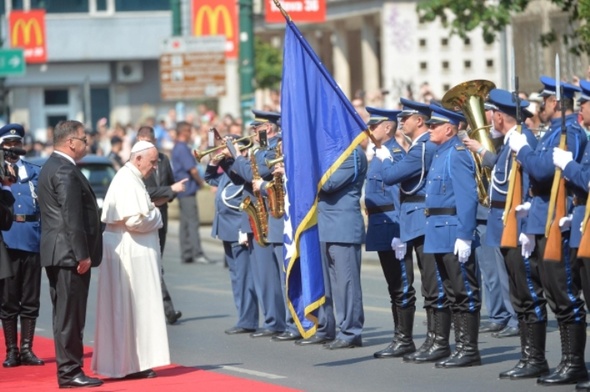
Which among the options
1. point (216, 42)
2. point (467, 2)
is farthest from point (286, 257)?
point (216, 42)

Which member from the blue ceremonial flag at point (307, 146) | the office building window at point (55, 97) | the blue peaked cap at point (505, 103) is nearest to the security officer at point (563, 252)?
the blue peaked cap at point (505, 103)

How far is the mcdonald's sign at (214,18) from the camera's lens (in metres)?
31.2

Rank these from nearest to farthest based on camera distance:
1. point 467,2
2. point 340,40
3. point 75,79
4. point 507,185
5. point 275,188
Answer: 1. point 507,185
2. point 275,188
3. point 467,2
4. point 340,40
5. point 75,79

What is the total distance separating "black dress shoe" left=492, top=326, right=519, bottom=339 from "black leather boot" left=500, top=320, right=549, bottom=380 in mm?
2672

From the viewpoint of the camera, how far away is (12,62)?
146 feet

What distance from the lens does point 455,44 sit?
36.8 m

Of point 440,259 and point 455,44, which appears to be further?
point 455,44

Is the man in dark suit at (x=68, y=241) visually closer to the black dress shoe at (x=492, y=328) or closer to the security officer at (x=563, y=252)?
the security officer at (x=563, y=252)

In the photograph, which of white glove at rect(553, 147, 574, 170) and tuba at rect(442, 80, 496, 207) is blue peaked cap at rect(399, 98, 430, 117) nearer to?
tuba at rect(442, 80, 496, 207)

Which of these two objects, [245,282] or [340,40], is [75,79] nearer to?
[340,40]

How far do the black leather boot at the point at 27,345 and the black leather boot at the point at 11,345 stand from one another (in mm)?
64

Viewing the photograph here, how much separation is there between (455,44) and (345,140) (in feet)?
79.6

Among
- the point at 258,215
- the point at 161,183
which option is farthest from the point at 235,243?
the point at 161,183

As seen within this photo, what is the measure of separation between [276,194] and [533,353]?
12.6ft
